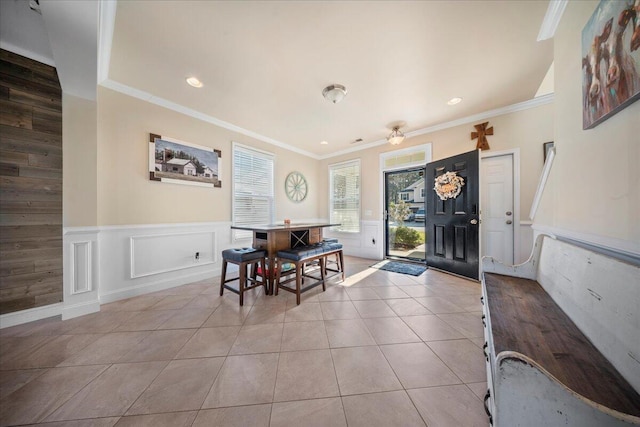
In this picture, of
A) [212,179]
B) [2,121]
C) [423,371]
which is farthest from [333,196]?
[2,121]

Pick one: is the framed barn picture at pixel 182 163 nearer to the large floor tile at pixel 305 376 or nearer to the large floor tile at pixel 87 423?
the large floor tile at pixel 87 423

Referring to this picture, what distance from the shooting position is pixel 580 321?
3.06 ft

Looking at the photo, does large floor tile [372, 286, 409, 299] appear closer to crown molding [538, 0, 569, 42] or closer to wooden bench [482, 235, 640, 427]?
wooden bench [482, 235, 640, 427]

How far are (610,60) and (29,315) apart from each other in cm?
447

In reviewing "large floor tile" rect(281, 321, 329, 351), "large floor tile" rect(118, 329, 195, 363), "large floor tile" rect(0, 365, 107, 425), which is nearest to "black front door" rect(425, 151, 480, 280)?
"large floor tile" rect(281, 321, 329, 351)

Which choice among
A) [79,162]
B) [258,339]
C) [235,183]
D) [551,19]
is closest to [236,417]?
[258,339]

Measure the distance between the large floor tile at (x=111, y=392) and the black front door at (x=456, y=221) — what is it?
370cm

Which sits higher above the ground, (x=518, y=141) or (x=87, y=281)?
(x=518, y=141)

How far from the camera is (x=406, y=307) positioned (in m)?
2.23

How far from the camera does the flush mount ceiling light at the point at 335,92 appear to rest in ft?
8.00

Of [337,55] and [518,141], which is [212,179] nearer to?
[337,55]

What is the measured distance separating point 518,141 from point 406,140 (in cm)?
162

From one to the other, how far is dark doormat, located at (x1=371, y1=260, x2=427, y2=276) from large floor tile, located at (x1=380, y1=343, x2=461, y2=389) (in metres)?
1.93

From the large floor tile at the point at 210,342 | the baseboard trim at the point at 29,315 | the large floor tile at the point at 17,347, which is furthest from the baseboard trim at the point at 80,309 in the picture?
the large floor tile at the point at 210,342
